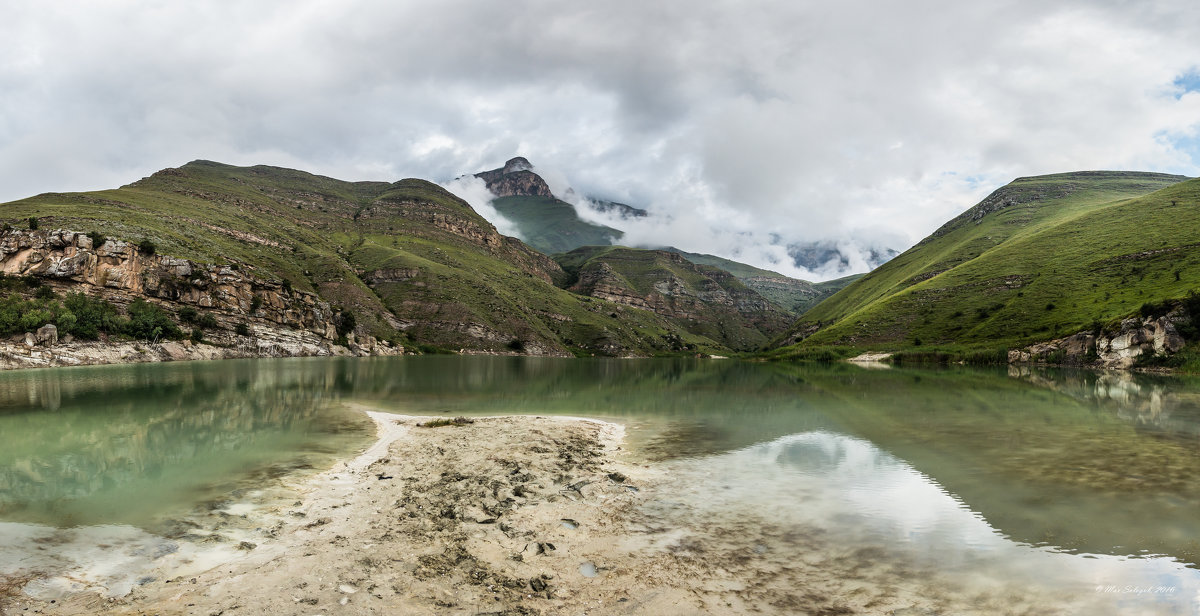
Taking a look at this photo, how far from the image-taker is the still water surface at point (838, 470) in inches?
404

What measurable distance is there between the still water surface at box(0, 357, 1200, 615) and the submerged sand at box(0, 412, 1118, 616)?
0.58 metres

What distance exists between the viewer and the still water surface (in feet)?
33.7

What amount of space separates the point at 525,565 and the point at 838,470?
1281cm

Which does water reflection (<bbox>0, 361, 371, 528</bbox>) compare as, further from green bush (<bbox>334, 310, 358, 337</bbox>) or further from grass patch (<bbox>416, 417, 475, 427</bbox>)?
green bush (<bbox>334, 310, 358, 337</bbox>)

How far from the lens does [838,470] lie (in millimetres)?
17938

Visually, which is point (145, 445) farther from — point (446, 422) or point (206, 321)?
point (206, 321)

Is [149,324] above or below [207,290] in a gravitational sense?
below

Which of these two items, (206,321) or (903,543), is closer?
(903,543)

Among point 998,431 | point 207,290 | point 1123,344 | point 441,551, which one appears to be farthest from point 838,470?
point 207,290

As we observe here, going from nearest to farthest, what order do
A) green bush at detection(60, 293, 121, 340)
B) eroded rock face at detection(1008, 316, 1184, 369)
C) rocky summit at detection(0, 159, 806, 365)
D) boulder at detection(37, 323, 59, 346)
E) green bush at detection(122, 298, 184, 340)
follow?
boulder at detection(37, 323, 59, 346) < eroded rock face at detection(1008, 316, 1184, 369) < green bush at detection(60, 293, 121, 340) < rocky summit at detection(0, 159, 806, 365) < green bush at detection(122, 298, 184, 340)

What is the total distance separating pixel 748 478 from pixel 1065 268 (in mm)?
161119

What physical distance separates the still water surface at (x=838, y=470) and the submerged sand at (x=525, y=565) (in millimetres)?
580

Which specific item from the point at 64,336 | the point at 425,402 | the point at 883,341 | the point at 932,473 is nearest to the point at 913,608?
the point at 932,473

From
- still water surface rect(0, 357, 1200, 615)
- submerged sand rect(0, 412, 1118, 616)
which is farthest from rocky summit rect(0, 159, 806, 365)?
submerged sand rect(0, 412, 1118, 616)
